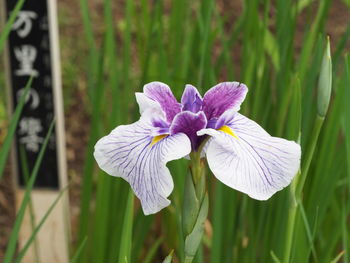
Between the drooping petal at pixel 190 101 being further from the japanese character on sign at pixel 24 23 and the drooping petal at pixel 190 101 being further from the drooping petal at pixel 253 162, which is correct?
the japanese character on sign at pixel 24 23

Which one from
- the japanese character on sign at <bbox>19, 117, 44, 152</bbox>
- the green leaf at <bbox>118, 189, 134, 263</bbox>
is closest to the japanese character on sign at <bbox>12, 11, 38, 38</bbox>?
the japanese character on sign at <bbox>19, 117, 44, 152</bbox>

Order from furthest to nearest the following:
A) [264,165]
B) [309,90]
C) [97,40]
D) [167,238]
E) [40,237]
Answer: [97,40] → [40,237] → [167,238] → [309,90] → [264,165]

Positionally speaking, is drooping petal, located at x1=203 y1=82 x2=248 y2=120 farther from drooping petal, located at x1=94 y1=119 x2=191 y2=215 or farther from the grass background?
the grass background

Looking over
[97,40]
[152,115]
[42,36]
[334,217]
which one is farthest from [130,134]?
[97,40]

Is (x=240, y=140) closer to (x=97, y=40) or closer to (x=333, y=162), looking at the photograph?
(x=333, y=162)

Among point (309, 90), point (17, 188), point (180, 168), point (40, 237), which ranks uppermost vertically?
point (309, 90)

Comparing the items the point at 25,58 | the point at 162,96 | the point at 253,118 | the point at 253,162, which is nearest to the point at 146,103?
the point at 162,96

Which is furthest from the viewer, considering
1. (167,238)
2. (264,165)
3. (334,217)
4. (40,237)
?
(40,237)
